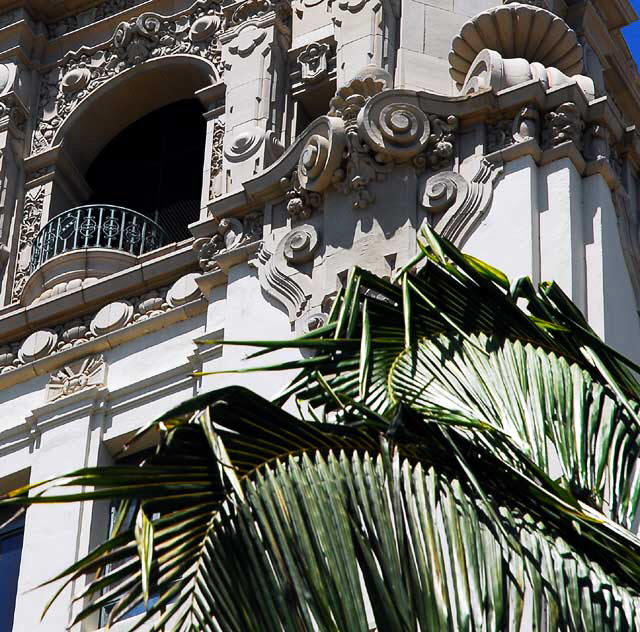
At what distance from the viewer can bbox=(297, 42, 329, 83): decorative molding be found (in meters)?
22.2

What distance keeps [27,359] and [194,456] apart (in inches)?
400

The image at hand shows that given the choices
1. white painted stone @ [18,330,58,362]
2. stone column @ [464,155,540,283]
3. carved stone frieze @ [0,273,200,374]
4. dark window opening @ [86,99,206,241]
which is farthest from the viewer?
dark window opening @ [86,99,206,241]

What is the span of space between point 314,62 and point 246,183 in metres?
2.40

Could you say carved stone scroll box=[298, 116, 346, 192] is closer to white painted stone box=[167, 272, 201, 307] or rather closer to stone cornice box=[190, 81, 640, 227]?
stone cornice box=[190, 81, 640, 227]

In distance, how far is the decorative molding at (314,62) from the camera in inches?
874

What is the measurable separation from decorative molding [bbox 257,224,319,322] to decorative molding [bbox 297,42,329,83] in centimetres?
298

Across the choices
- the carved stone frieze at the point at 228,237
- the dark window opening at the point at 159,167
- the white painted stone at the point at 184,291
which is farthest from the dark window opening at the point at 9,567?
the dark window opening at the point at 159,167

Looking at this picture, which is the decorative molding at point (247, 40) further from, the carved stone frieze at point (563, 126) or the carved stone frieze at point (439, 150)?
the carved stone frieze at point (563, 126)

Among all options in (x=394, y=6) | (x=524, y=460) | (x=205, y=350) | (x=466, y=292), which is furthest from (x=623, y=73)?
(x=524, y=460)

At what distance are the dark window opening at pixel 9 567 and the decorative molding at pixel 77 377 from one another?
4.08 feet

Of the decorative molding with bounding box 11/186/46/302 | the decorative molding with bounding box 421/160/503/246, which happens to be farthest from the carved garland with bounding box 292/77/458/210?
the decorative molding with bounding box 11/186/46/302

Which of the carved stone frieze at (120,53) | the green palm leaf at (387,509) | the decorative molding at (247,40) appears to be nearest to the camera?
the green palm leaf at (387,509)

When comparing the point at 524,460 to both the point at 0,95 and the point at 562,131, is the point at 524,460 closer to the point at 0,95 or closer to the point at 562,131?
the point at 562,131

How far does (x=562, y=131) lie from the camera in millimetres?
19188
